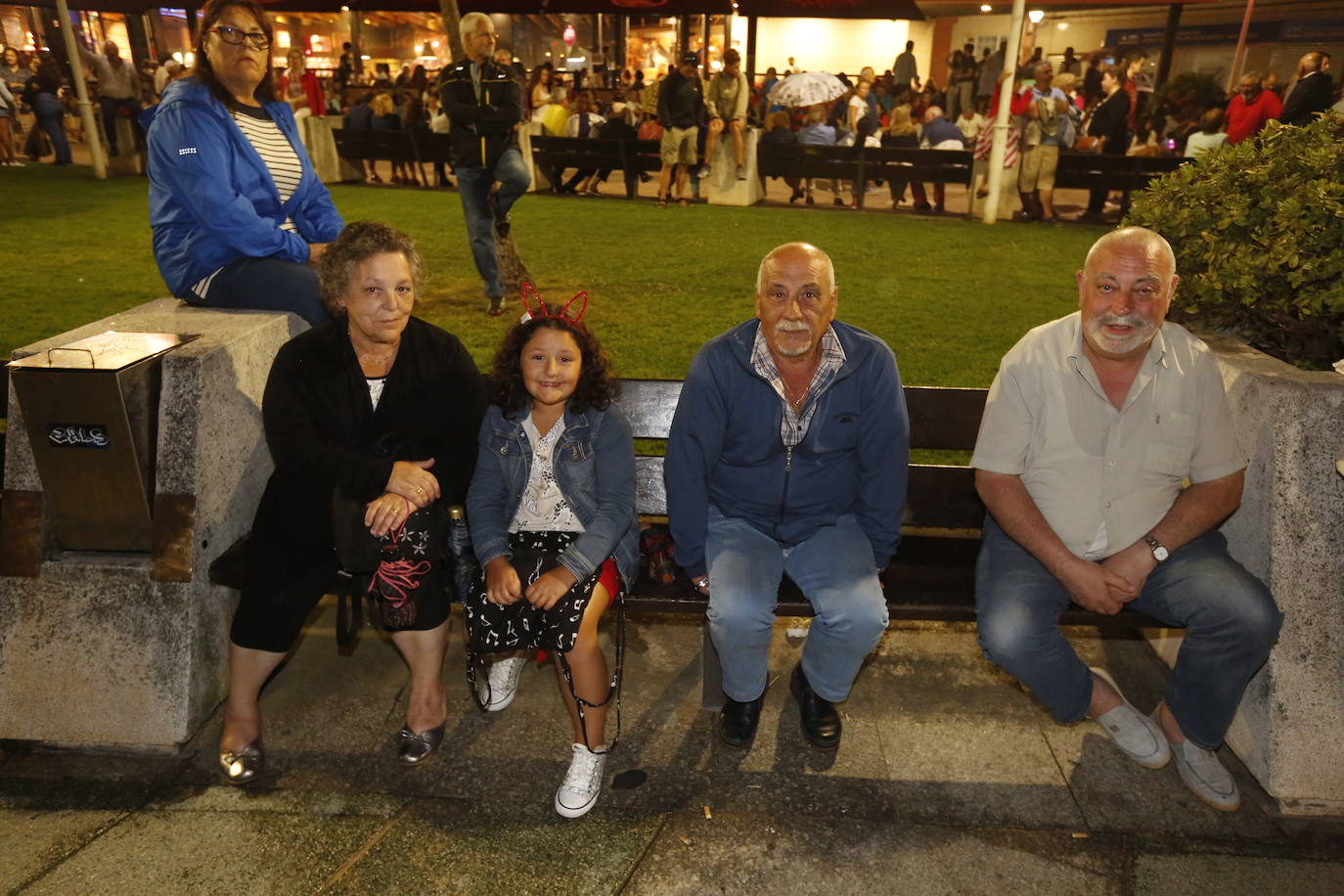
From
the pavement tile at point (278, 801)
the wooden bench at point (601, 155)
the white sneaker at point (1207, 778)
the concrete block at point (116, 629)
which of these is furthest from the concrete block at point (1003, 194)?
the pavement tile at point (278, 801)

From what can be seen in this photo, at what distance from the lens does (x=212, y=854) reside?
274 centimetres

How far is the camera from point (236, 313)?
373cm

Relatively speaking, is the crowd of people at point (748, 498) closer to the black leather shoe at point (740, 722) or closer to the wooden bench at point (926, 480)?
the black leather shoe at point (740, 722)

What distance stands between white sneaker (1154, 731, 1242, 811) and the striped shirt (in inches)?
149

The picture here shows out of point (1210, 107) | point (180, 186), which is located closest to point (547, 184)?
point (1210, 107)

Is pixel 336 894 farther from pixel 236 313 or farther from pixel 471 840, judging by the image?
pixel 236 313

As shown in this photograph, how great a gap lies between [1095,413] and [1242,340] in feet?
3.23

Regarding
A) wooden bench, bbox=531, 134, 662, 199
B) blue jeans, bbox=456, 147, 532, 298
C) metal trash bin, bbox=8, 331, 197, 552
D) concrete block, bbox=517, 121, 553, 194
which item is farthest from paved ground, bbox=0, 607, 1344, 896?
concrete block, bbox=517, 121, 553, 194

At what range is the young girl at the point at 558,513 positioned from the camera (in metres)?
3.01

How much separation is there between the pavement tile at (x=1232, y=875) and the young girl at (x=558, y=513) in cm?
159

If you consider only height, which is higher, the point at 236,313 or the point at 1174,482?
the point at 236,313

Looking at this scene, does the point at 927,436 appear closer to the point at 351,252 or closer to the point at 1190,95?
the point at 351,252

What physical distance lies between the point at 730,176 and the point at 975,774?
12562 millimetres

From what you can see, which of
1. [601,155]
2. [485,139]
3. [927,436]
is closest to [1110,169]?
[601,155]
